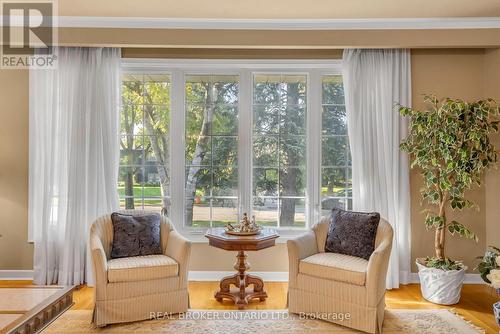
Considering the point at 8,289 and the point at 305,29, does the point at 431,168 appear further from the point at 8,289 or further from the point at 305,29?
the point at 8,289

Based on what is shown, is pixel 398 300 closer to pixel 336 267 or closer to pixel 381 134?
pixel 336 267

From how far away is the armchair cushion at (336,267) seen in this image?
2.87m

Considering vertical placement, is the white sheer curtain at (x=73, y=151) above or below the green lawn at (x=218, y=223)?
above

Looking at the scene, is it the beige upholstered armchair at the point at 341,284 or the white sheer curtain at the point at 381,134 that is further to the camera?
the white sheer curtain at the point at 381,134

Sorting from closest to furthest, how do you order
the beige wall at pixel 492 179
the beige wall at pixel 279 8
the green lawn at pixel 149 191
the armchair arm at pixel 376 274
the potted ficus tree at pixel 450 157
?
the armchair arm at pixel 376 274 < the beige wall at pixel 279 8 < the potted ficus tree at pixel 450 157 < the beige wall at pixel 492 179 < the green lawn at pixel 149 191

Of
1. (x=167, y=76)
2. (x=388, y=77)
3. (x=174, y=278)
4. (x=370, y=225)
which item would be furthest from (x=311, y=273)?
(x=167, y=76)

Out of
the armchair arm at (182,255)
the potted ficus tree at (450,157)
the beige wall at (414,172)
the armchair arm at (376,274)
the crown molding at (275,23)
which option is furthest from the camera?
the beige wall at (414,172)

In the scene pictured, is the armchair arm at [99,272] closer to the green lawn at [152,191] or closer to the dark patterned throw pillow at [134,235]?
the dark patterned throw pillow at [134,235]

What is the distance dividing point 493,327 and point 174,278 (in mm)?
2721

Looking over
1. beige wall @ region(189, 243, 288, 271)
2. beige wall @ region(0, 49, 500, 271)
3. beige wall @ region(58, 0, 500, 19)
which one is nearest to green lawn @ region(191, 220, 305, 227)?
beige wall @ region(189, 243, 288, 271)

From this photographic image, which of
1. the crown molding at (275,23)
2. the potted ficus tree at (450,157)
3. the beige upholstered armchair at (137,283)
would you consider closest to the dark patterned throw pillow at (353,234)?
the potted ficus tree at (450,157)

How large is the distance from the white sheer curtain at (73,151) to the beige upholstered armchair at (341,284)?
2.15 metres

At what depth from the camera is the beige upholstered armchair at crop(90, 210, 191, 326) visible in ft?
9.39

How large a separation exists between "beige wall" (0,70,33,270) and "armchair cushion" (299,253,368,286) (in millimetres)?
3197
